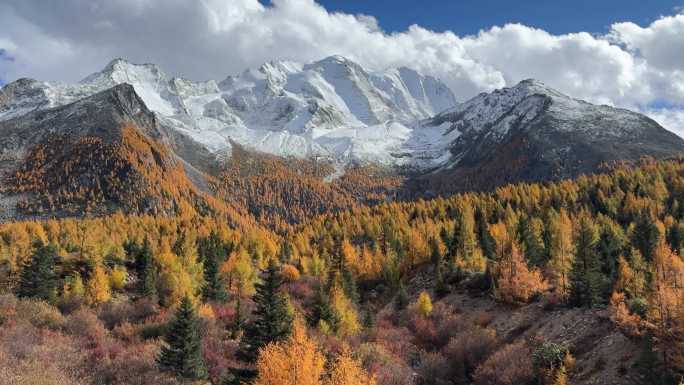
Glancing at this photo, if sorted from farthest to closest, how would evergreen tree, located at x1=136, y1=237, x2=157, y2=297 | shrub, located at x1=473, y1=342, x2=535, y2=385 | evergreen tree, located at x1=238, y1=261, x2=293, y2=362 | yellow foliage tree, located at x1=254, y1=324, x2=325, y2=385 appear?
evergreen tree, located at x1=136, y1=237, x2=157, y2=297 < shrub, located at x1=473, y1=342, x2=535, y2=385 < evergreen tree, located at x1=238, y1=261, x2=293, y2=362 < yellow foliage tree, located at x1=254, y1=324, x2=325, y2=385

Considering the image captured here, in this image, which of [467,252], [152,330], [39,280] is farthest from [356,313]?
[39,280]

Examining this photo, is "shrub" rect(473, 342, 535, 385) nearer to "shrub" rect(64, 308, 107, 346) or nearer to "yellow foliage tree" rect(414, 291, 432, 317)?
"yellow foliage tree" rect(414, 291, 432, 317)

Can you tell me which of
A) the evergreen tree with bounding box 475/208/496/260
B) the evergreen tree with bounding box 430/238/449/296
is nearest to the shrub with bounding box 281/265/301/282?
the evergreen tree with bounding box 430/238/449/296

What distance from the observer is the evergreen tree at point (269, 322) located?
3478cm

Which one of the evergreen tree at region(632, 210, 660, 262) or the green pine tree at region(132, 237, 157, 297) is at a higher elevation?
the evergreen tree at region(632, 210, 660, 262)

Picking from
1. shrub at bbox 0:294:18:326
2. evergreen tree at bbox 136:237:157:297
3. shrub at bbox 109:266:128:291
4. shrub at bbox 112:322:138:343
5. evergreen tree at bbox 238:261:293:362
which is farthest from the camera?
shrub at bbox 109:266:128:291

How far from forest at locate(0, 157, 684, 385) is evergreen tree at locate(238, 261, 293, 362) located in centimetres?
11

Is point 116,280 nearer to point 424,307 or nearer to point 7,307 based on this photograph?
point 7,307

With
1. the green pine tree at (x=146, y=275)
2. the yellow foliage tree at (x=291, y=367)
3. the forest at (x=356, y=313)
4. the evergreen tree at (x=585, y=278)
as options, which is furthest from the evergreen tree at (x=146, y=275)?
the evergreen tree at (x=585, y=278)

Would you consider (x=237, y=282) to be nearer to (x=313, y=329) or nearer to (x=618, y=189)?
(x=313, y=329)

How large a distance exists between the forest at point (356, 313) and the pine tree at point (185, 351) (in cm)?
11

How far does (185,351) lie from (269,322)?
7.08 metres

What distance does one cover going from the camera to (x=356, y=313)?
66688mm

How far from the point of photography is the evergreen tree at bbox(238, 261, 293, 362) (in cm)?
3478
